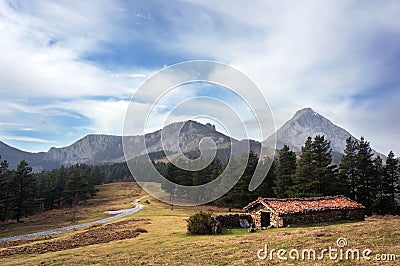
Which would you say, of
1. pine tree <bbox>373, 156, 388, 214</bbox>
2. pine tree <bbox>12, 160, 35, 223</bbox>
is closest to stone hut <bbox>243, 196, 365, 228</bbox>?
pine tree <bbox>373, 156, 388, 214</bbox>

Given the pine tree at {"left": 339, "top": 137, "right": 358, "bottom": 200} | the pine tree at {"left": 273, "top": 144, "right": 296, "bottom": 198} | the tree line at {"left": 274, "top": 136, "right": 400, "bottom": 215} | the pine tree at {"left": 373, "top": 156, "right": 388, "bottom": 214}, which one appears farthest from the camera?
the pine tree at {"left": 273, "top": 144, "right": 296, "bottom": 198}

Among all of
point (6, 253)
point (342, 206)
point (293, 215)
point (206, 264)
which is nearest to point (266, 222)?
point (293, 215)

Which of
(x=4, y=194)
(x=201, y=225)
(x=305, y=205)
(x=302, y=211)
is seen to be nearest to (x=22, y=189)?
(x=4, y=194)

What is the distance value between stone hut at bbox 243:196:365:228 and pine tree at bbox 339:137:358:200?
22.3m

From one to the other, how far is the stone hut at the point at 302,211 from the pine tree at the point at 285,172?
23.0 meters

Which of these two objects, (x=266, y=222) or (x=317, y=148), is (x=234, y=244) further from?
(x=317, y=148)

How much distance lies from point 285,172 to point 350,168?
11409mm

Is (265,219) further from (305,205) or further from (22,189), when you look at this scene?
(22,189)

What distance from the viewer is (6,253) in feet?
74.8

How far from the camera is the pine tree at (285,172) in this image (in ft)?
182

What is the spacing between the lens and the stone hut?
27344 mm

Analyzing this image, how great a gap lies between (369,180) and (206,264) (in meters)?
49.2

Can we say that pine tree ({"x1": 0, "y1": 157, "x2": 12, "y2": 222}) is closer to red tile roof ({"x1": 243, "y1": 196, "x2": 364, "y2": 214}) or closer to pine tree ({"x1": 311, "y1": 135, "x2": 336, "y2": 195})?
red tile roof ({"x1": 243, "y1": 196, "x2": 364, "y2": 214})

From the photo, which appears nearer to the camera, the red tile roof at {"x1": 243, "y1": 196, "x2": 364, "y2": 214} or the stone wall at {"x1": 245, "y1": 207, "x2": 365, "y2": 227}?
the stone wall at {"x1": 245, "y1": 207, "x2": 365, "y2": 227}
